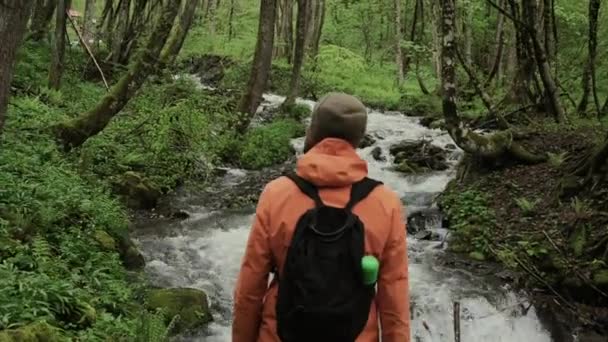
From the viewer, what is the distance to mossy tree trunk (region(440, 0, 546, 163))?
1109 centimetres

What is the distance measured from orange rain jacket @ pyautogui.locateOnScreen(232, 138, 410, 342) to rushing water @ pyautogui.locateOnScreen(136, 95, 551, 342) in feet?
14.7

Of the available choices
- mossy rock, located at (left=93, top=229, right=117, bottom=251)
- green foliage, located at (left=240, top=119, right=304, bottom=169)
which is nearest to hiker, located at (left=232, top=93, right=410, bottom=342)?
mossy rock, located at (left=93, top=229, right=117, bottom=251)

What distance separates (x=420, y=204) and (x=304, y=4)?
856 centimetres

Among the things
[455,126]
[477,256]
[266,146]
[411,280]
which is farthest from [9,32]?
[266,146]

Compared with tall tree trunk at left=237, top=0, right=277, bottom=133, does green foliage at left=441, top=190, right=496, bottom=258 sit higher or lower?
lower

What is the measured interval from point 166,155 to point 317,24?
21.1 m

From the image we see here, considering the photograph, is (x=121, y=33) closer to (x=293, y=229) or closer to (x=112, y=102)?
(x=112, y=102)

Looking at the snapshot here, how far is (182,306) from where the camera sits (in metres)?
7.53

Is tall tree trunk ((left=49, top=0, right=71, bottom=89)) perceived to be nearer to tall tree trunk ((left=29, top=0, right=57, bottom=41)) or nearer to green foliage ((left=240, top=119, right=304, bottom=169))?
green foliage ((left=240, top=119, right=304, bottom=169))

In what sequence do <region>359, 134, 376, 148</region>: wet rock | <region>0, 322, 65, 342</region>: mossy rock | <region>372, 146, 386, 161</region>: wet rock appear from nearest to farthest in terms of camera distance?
1. <region>0, 322, 65, 342</region>: mossy rock
2. <region>372, 146, 386, 161</region>: wet rock
3. <region>359, 134, 376, 148</region>: wet rock

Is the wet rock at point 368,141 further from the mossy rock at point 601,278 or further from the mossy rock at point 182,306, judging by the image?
the mossy rock at point 182,306

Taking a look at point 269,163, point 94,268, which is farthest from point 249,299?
point 269,163

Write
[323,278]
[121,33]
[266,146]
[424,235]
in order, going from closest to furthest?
[323,278] → [424,235] → [266,146] → [121,33]

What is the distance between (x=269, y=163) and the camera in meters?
16.0
